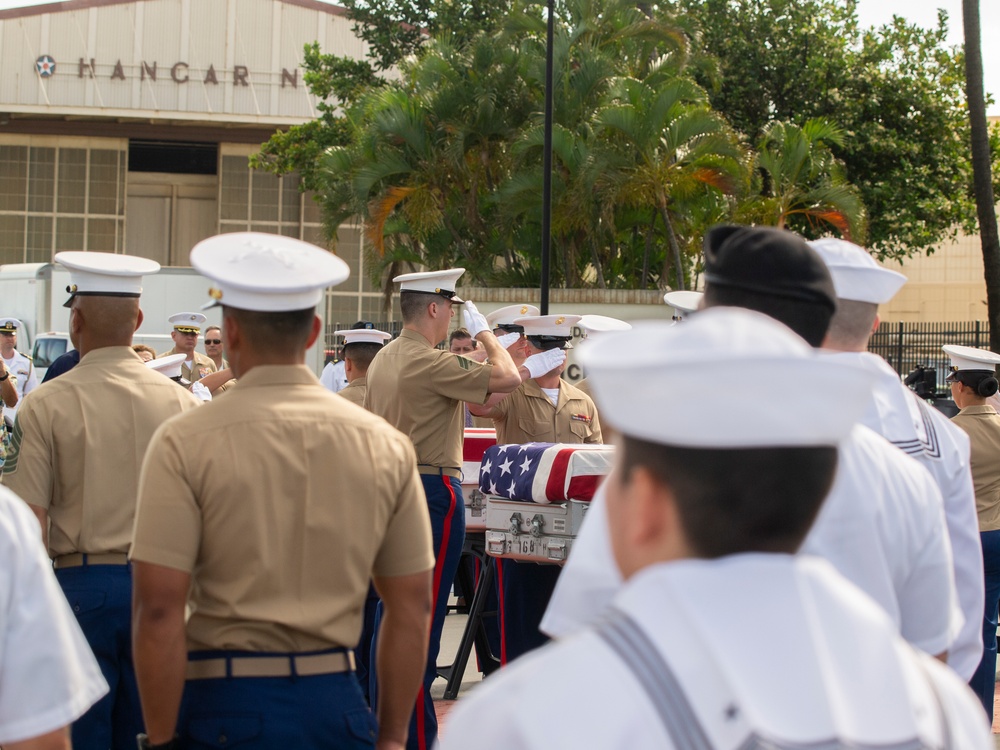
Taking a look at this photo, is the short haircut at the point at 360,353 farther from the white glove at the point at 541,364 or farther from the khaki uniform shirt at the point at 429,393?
the khaki uniform shirt at the point at 429,393

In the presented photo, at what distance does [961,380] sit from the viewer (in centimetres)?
757

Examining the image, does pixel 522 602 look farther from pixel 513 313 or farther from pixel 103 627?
pixel 103 627

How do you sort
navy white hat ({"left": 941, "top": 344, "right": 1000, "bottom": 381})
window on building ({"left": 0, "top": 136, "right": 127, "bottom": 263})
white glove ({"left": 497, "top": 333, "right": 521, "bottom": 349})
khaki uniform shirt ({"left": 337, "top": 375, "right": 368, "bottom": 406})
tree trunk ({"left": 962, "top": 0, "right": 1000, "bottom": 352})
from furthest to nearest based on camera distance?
window on building ({"left": 0, "top": 136, "right": 127, "bottom": 263}) → tree trunk ({"left": 962, "top": 0, "right": 1000, "bottom": 352}) → khaki uniform shirt ({"left": 337, "top": 375, "right": 368, "bottom": 406}) → white glove ({"left": 497, "top": 333, "right": 521, "bottom": 349}) → navy white hat ({"left": 941, "top": 344, "right": 1000, "bottom": 381})

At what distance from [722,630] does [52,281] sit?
24.9 meters

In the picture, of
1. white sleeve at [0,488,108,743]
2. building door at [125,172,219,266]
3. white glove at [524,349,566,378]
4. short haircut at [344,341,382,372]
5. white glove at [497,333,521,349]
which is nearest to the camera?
white sleeve at [0,488,108,743]

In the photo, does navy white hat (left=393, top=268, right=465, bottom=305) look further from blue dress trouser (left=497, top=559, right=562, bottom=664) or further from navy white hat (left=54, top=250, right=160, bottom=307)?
navy white hat (left=54, top=250, right=160, bottom=307)

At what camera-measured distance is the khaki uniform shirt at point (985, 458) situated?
7.04 metres

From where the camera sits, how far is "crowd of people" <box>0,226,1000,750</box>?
1.35 meters

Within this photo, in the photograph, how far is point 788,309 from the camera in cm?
251

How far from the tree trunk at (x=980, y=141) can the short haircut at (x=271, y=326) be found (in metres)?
13.5

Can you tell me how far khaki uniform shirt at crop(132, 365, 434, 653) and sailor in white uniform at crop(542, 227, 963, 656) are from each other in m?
0.98

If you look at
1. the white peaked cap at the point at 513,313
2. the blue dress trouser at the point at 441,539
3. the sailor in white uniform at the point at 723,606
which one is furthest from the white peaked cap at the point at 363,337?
the sailor in white uniform at the point at 723,606

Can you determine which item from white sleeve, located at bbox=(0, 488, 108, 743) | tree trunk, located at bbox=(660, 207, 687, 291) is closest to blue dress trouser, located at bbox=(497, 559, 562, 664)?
white sleeve, located at bbox=(0, 488, 108, 743)

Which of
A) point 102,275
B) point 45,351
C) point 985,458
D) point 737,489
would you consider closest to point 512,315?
point 985,458
